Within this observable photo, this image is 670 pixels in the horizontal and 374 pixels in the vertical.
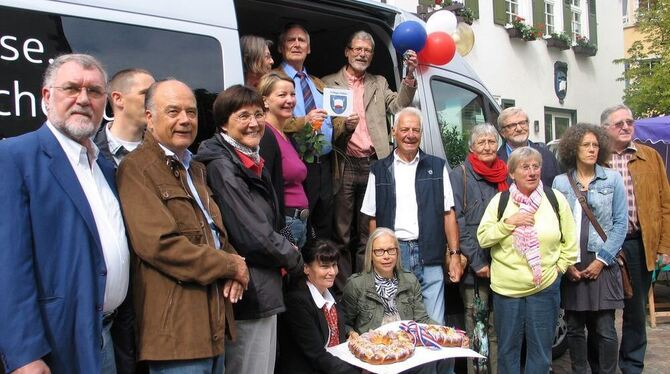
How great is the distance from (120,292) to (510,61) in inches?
564

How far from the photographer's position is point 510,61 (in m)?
15.4

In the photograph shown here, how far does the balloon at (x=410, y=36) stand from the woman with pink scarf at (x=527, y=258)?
1.06m

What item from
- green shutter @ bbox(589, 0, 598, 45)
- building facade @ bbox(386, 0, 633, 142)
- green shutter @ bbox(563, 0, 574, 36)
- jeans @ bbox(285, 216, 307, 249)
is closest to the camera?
jeans @ bbox(285, 216, 307, 249)

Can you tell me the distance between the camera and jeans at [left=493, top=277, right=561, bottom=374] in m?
4.26

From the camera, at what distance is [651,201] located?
16.1ft

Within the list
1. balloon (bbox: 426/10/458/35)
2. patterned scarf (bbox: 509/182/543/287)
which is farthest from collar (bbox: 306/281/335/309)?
balloon (bbox: 426/10/458/35)

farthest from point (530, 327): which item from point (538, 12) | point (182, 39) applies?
point (538, 12)

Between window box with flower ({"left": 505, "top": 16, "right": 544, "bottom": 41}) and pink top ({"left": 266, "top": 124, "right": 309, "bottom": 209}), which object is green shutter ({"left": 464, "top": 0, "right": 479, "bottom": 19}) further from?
pink top ({"left": 266, "top": 124, "right": 309, "bottom": 209})

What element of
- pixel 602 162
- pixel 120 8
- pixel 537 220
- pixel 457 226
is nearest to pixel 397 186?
pixel 457 226

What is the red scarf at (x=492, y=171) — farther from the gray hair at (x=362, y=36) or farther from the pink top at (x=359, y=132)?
the gray hair at (x=362, y=36)

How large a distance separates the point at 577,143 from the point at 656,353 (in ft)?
8.60

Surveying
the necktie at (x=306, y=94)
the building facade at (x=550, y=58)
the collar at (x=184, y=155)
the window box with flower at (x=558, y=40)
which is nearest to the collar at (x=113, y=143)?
the collar at (x=184, y=155)

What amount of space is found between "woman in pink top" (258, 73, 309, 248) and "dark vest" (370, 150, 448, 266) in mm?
788

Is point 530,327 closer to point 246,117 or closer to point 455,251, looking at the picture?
point 455,251
